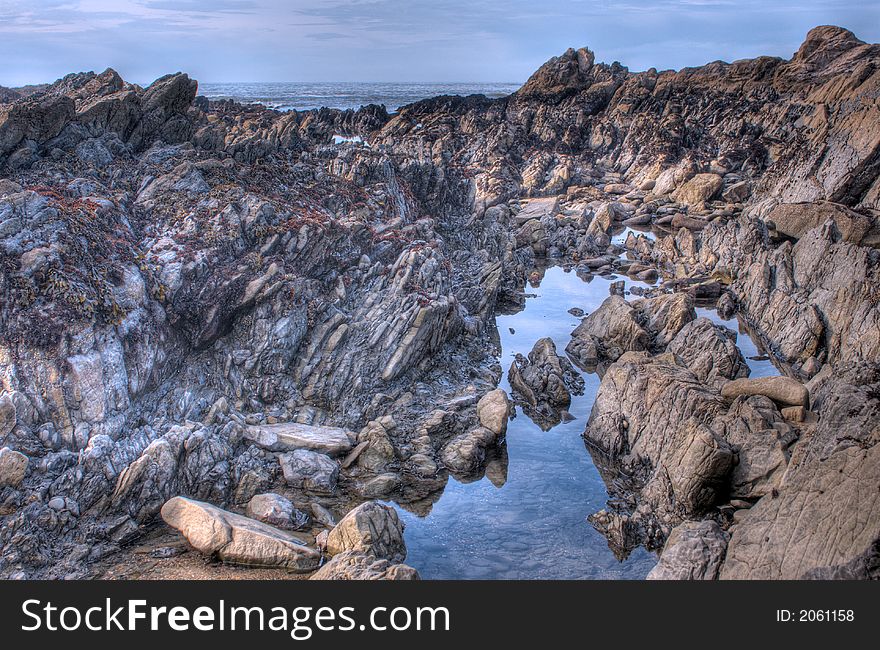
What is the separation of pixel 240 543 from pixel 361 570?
126 inches

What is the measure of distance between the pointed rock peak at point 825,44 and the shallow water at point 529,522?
5559 centimetres

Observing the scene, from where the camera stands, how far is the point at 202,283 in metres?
20.8

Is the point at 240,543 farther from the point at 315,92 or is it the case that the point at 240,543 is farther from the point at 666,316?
the point at 315,92

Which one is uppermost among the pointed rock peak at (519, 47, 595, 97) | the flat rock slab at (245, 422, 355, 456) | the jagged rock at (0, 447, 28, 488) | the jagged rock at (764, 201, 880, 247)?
the pointed rock peak at (519, 47, 595, 97)

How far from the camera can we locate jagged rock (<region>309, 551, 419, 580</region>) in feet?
45.0

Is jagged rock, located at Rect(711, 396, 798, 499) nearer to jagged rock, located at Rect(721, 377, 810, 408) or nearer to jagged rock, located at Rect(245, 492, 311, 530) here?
jagged rock, located at Rect(721, 377, 810, 408)

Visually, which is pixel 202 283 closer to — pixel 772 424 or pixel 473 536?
pixel 473 536

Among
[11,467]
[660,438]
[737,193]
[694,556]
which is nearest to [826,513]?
[694,556]

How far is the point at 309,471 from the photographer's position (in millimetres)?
18266

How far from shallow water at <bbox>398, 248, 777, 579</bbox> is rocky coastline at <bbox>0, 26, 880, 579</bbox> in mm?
590

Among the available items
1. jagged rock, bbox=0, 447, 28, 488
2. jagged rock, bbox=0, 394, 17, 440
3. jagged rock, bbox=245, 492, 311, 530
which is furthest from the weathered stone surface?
jagged rock, bbox=0, 394, 17, 440

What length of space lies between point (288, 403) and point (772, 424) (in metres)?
14.2

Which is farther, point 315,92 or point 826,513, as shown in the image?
point 315,92

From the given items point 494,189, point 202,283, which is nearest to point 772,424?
point 202,283
